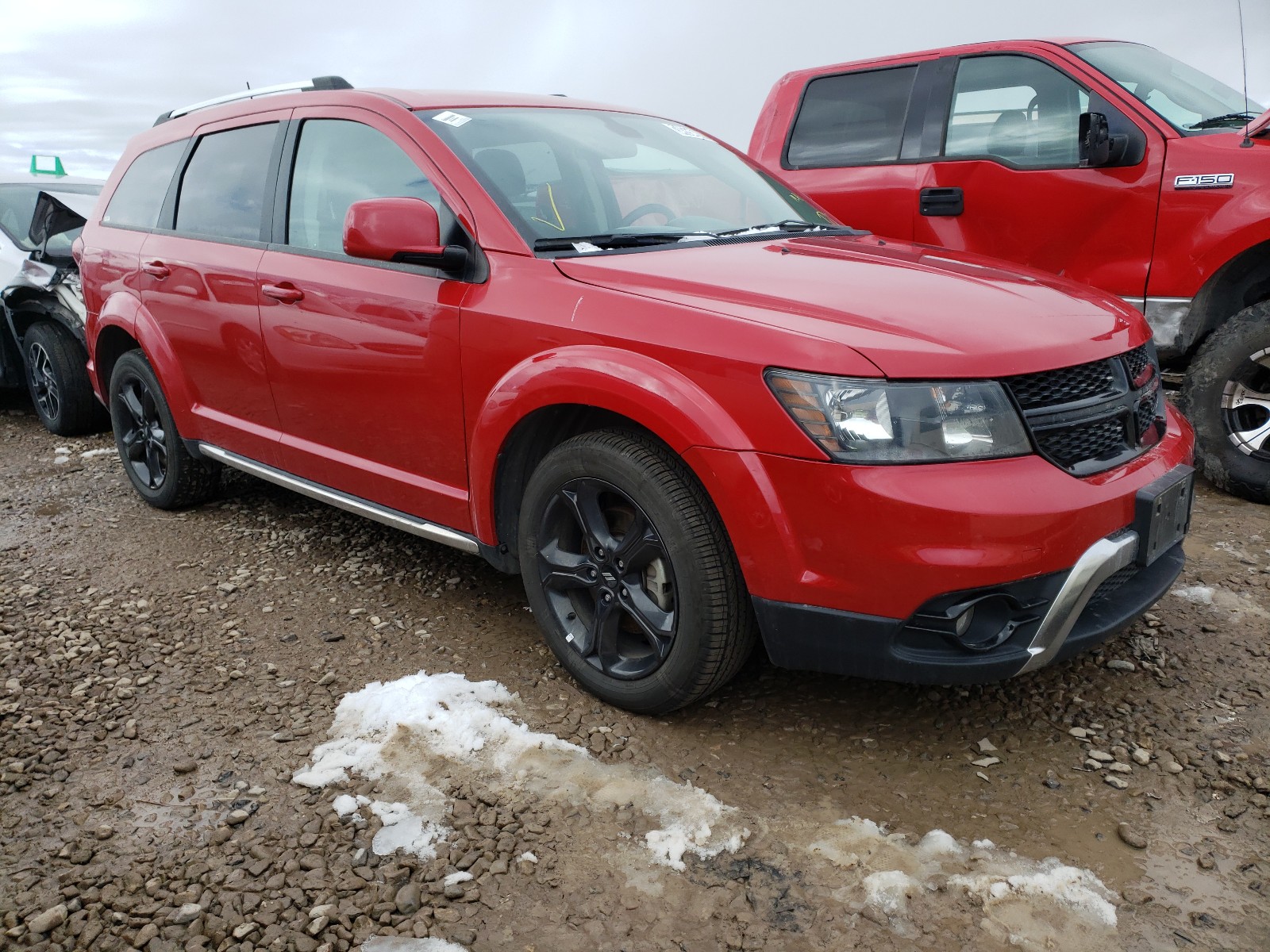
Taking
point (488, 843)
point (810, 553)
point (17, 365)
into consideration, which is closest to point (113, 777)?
point (488, 843)

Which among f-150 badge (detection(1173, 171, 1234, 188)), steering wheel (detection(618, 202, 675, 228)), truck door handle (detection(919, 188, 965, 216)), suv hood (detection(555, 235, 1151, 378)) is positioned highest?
f-150 badge (detection(1173, 171, 1234, 188))

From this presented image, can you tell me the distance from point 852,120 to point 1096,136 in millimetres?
1399

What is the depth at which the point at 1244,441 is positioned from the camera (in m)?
4.32

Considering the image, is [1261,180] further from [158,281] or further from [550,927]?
[158,281]

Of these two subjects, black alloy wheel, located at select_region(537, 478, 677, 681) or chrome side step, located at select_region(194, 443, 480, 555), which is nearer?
black alloy wheel, located at select_region(537, 478, 677, 681)

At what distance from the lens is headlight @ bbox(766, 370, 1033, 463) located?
2.18 meters

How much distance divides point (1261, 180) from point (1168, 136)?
426 mm

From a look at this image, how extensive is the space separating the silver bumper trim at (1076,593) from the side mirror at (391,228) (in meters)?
1.86

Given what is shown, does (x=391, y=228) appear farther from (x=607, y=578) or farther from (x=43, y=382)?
(x=43, y=382)

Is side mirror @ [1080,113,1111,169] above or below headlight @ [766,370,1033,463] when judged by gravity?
above

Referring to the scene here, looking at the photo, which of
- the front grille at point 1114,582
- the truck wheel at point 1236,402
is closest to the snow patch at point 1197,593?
the truck wheel at point 1236,402

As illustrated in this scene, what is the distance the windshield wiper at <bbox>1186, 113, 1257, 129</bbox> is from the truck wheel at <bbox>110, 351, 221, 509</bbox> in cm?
467

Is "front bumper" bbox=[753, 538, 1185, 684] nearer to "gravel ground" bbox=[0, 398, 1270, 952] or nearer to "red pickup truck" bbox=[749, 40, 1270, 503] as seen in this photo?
"gravel ground" bbox=[0, 398, 1270, 952]

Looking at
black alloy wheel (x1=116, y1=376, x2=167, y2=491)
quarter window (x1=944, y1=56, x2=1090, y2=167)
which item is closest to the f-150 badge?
quarter window (x1=944, y1=56, x2=1090, y2=167)
